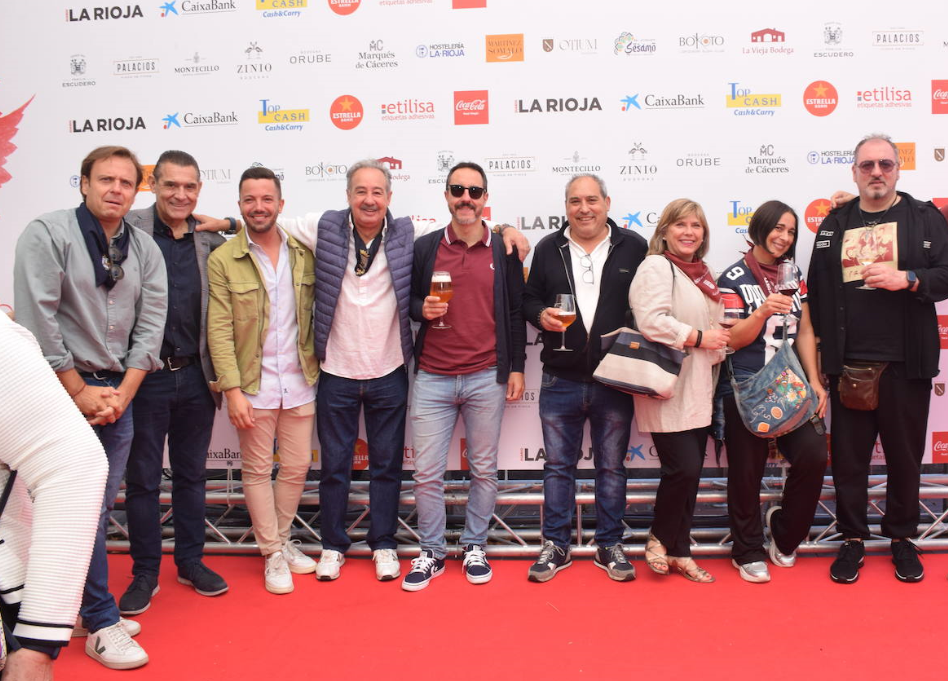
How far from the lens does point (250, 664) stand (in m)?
2.48

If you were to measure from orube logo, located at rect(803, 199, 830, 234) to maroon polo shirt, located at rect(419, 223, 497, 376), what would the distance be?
1833mm

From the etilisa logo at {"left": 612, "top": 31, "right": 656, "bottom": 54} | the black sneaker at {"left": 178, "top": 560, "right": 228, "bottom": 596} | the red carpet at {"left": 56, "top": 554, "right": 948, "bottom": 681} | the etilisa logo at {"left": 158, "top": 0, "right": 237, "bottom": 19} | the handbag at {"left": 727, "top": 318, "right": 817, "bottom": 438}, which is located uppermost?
the etilisa logo at {"left": 158, "top": 0, "right": 237, "bottom": 19}

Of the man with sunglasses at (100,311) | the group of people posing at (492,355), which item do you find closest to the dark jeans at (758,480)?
the group of people posing at (492,355)

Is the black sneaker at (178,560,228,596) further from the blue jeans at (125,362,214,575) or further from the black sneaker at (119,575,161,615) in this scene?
the black sneaker at (119,575,161,615)

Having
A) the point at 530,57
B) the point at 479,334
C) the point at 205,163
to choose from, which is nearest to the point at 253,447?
the point at 479,334

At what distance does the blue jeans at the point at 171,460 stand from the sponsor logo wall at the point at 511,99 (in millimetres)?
588

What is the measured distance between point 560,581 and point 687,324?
4.63 feet

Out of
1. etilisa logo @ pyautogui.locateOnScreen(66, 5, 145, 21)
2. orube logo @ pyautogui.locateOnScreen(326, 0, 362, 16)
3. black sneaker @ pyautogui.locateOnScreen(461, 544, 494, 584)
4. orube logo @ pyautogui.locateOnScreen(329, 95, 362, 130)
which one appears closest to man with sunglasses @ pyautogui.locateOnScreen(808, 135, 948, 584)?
black sneaker @ pyautogui.locateOnScreen(461, 544, 494, 584)

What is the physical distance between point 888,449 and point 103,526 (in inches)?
145

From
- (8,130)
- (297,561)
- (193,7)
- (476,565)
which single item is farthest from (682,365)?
(8,130)

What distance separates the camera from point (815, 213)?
3.59 m

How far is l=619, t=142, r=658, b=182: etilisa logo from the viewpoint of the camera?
3568 millimetres

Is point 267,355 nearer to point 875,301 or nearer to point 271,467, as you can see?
point 271,467

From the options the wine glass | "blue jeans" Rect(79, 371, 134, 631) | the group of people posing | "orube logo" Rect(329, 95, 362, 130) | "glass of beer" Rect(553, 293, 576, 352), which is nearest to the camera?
"blue jeans" Rect(79, 371, 134, 631)
